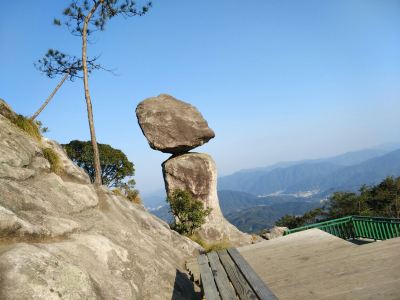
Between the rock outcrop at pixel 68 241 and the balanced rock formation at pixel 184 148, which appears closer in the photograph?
the rock outcrop at pixel 68 241

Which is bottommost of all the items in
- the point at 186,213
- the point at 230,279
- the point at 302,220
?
the point at 302,220

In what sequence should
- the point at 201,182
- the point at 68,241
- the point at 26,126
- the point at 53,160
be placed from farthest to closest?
the point at 201,182
the point at 26,126
the point at 53,160
the point at 68,241

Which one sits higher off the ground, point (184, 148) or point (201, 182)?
point (184, 148)

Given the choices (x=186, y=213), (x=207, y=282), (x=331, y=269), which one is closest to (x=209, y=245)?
(x=186, y=213)

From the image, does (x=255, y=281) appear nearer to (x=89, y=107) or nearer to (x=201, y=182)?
(x=89, y=107)

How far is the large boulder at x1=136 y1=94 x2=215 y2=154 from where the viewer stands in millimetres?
26938

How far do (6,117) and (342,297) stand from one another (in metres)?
11.5

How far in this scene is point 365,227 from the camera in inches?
560

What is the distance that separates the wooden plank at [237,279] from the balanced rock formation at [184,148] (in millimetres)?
17415

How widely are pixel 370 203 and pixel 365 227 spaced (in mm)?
57171

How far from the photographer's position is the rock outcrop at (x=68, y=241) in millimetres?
5168

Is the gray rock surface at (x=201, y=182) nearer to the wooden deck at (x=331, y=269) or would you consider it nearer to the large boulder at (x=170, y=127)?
the large boulder at (x=170, y=127)

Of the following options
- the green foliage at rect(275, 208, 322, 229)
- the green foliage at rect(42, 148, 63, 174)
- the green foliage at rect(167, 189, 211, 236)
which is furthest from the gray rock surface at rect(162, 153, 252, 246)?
the green foliage at rect(275, 208, 322, 229)

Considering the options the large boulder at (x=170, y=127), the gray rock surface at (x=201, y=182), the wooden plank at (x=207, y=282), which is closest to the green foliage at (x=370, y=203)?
the gray rock surface at (x=201, y=182)
